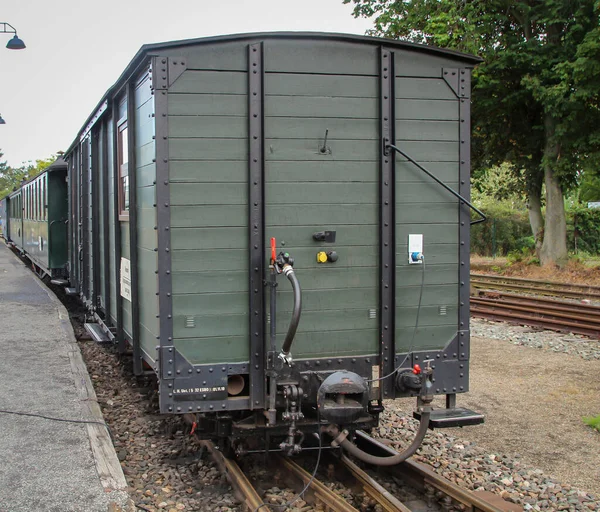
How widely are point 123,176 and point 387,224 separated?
2.75 metres

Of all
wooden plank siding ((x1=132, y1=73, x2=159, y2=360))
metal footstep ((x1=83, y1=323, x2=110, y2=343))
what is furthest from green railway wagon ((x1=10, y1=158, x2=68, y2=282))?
wooden plank siding ((x1=132, y1=73, x2=159, y2=360))

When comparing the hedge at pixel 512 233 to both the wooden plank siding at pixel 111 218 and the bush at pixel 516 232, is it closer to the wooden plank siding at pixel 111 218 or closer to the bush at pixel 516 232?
the bush at pixel 516 232

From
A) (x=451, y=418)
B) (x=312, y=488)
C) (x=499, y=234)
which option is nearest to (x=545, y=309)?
(x=451, y=418)

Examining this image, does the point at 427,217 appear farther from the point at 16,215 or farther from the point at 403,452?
the point at 16,215

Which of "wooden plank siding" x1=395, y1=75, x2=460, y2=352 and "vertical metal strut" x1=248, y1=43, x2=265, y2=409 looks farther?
"wooden plank siding" x1=395, y1=75, x2=460, y2=352

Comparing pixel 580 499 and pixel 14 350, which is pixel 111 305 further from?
pixel 580 499

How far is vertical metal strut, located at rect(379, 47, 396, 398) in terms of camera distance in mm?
4824

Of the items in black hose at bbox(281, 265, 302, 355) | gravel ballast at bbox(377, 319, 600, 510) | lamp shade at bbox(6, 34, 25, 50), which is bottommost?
gravel ballast at bbox(377, 319, 600, 510)

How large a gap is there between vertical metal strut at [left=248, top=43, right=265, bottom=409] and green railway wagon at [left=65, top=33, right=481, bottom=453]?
0.01 meters

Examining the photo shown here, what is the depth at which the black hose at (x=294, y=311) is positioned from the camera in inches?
165

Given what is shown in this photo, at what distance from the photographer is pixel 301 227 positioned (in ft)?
15.5

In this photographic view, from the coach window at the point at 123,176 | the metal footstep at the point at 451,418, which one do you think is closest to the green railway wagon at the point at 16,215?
the coach window at the point at 123,176

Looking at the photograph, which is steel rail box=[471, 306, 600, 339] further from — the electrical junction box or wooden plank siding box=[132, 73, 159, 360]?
wooden plank siding box=[132, 73, 159, 360]

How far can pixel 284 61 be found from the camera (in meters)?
4.66
